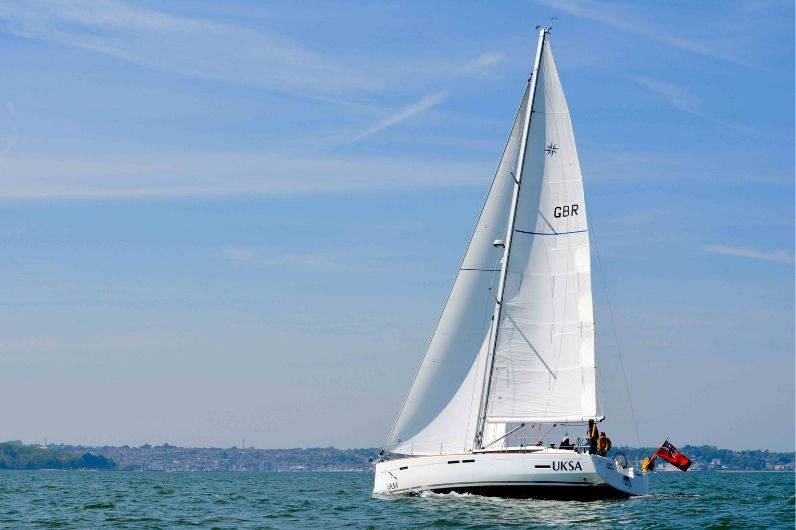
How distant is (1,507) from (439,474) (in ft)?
64.8

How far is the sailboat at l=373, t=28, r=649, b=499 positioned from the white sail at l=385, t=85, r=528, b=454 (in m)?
0.03

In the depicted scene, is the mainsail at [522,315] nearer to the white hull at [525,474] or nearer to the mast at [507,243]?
the mast at [507,243]

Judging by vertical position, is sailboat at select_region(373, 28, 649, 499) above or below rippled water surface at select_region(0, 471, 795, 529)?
above

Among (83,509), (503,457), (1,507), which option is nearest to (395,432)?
(503,457)

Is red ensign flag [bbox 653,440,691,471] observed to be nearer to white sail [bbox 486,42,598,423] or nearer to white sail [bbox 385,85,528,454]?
white sail [bbox 486,42,598,423]

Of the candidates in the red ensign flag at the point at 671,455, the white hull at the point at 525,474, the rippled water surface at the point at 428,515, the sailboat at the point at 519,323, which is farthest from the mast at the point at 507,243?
the red ensign flag at the point at 671,455

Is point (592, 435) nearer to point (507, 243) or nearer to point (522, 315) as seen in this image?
point (522, 315)

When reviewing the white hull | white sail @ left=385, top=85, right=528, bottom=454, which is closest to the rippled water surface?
the white hull

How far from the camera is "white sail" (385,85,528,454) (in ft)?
135

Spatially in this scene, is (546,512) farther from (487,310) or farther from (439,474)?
(487,310)

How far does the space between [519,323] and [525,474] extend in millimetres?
5860

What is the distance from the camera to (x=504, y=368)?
40.8 metres

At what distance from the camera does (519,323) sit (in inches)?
1619

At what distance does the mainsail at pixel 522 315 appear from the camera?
133ft
